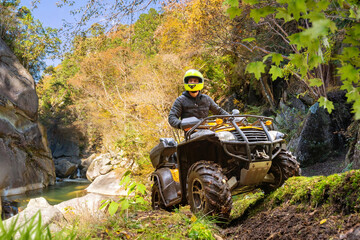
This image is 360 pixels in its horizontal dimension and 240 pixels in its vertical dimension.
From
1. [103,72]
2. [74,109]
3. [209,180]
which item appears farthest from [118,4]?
[74,109]

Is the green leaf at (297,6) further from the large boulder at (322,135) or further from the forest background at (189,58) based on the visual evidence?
the large boulder at (322,135)

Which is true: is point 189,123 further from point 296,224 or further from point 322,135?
point 322,135

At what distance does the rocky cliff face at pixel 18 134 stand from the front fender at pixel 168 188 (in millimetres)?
17914

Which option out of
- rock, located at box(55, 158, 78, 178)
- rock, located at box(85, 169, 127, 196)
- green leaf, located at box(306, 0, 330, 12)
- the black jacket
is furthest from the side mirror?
rock, located at box(55, 158, 78, 178)

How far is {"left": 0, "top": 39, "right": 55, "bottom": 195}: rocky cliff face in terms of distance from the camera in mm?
20781

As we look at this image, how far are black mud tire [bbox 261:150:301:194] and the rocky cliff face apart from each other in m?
A: 19.3

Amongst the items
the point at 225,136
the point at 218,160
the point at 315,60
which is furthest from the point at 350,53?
the point at 218,160

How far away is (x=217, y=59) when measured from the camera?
17.3 m

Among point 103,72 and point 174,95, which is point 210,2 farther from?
point 103,72

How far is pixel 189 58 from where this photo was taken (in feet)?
54.6

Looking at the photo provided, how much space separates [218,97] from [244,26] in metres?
7.21

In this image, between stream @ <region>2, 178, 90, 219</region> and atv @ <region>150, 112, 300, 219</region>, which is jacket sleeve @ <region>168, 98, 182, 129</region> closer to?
atv @ <region>150, 112, 300, 219</region>

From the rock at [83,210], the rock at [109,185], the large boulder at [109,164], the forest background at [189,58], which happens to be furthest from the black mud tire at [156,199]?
the rock at [109,185]

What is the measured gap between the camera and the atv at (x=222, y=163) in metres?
3.78
